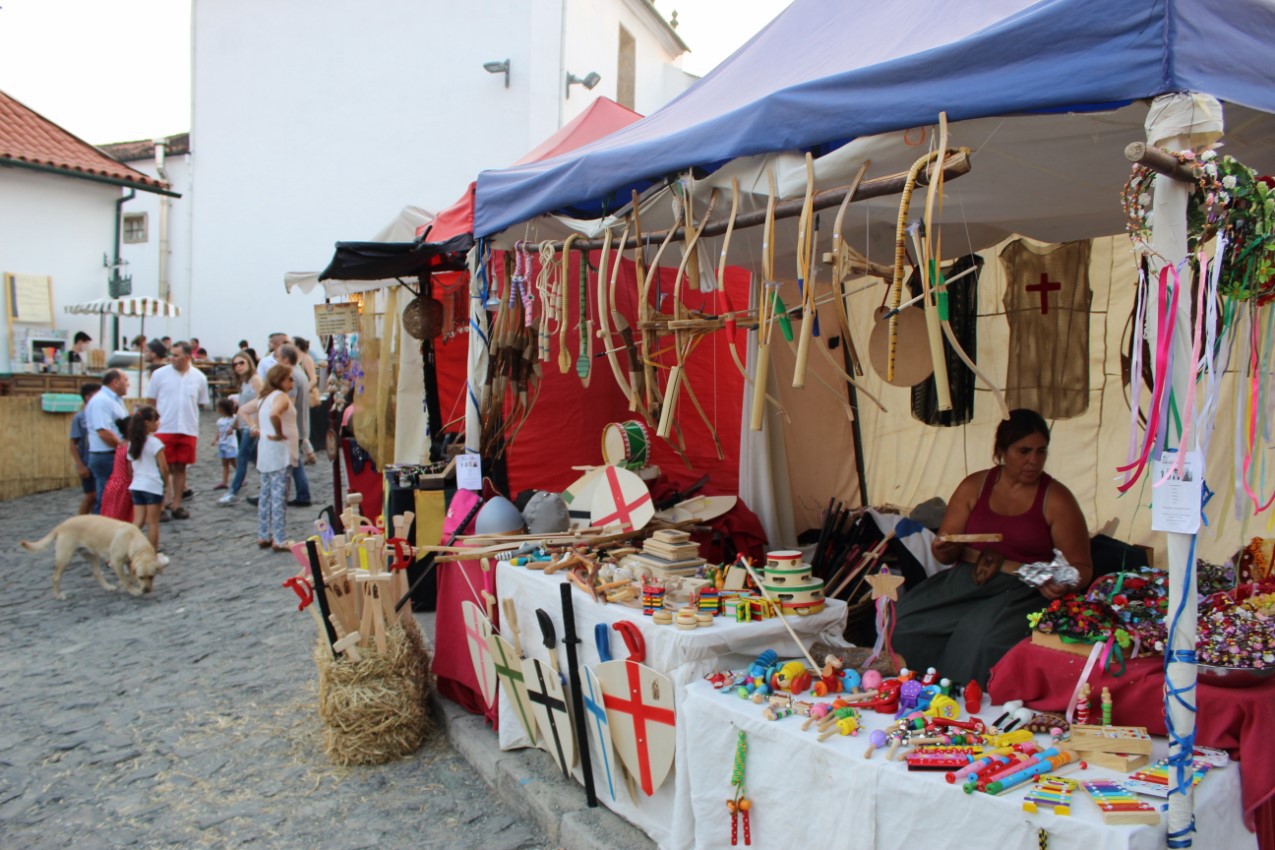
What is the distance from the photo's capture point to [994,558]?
3.22 meters

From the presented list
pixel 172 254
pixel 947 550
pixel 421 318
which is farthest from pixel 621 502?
pixel 172 254

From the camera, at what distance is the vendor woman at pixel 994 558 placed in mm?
2975

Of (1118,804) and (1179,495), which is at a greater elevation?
(1179,495)

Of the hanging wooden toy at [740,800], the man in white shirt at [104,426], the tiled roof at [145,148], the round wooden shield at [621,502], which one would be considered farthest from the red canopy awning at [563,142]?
the tiled roof at [145,148]

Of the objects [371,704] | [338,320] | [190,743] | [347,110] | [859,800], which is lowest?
[190,743]

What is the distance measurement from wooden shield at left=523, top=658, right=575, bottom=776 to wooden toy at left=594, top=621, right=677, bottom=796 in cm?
30

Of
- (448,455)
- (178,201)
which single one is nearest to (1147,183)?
(448,455)

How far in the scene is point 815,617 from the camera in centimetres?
289

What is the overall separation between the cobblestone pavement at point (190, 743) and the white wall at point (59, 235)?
7752 millimetres

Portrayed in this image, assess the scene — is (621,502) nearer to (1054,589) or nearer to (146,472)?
(1054,589)

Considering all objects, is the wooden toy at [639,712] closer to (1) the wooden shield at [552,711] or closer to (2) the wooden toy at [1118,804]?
(1) the wooden shield at [552,711]

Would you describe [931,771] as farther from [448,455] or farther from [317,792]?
[448,455]

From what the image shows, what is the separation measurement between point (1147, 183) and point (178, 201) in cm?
1836

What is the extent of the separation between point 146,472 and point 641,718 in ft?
19.5
